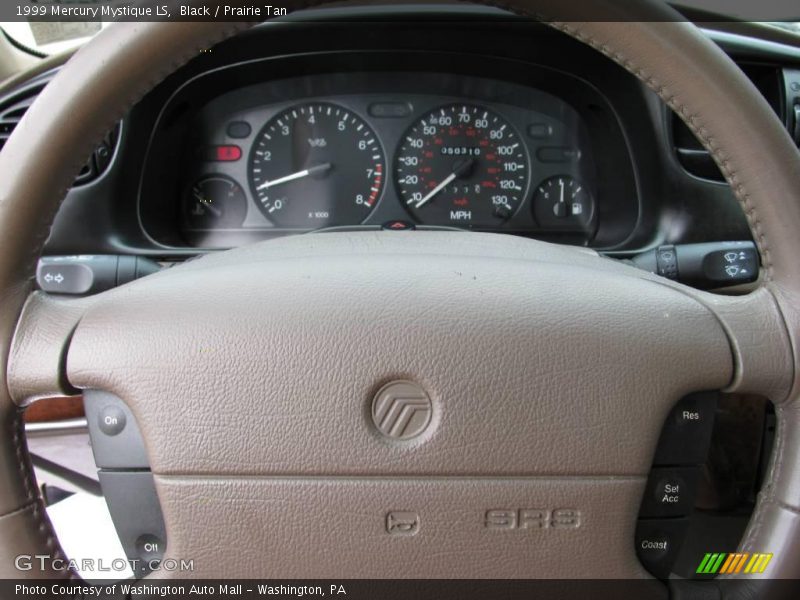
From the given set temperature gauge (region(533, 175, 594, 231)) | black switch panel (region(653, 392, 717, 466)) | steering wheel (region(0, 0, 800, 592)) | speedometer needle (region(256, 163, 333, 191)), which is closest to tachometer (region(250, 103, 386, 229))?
speedometer needle (region(256, 163, 333, 191))

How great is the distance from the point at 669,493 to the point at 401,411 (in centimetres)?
36

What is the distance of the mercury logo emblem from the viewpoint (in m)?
0.87

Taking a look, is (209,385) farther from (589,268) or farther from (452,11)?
→ (452,11)

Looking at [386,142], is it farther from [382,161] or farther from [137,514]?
[137,514]

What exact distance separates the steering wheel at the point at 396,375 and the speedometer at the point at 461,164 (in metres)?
1.60

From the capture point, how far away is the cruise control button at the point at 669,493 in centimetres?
95

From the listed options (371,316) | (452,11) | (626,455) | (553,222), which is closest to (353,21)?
(452,11)

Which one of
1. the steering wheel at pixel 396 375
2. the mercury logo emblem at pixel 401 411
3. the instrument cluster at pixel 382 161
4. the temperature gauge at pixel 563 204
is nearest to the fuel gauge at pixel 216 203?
the instrument cluster at pixel 382 161

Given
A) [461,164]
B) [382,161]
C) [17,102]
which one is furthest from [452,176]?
[17,102]

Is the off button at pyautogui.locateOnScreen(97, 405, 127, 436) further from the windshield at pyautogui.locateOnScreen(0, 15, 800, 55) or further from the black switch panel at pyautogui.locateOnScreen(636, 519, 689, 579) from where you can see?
the windshield at pyautogui.locateOnScreen(0, 15, 800, 55)

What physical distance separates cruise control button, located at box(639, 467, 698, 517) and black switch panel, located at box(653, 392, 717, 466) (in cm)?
1

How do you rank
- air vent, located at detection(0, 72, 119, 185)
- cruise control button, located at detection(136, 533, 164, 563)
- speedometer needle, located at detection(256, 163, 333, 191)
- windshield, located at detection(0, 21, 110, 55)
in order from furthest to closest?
speedometer needle, located at detection(256, 163, 333, 191) → windshield, located at detection(0, 21, 110, 55) → air vent, located at detection(0, 72, 119, 185) → cruise control button, located at detection(136, 533, 164, 563)

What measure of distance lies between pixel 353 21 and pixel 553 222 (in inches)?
35.2

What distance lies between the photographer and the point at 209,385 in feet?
2.92
